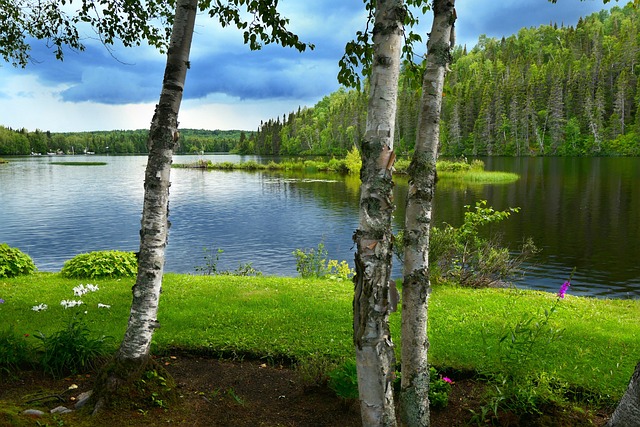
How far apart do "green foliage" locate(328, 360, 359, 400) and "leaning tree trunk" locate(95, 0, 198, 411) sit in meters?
1.90

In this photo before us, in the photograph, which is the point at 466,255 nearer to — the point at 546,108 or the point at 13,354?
the point at 13,354

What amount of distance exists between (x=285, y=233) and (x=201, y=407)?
914 inches

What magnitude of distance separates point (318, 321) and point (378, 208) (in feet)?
16.7

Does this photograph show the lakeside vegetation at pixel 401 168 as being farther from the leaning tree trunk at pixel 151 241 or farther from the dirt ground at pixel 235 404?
the leaning tree trunk at pixel 151 241

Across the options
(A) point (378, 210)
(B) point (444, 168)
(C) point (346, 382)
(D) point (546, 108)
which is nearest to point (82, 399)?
(C) point (346, 382)

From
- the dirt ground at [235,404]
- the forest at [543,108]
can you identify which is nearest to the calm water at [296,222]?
the dirt ground at [235,404]

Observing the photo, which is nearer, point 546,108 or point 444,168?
point 444,168

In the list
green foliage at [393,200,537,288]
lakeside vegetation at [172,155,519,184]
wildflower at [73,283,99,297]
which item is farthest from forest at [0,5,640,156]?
wildflower at [73,283,99,297]

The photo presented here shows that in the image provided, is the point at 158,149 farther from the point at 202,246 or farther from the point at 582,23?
the point at 582,23

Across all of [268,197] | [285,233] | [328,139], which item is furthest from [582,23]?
[285,233]

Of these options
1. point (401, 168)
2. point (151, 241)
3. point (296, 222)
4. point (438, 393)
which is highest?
point (401, 168)

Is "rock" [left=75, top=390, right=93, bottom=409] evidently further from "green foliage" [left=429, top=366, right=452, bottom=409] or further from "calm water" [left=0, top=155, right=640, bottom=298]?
"calm water" [left=0, top=155, right=640, bottom=298]

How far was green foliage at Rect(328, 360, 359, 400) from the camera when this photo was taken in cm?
458

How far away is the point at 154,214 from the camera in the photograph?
4480mm
